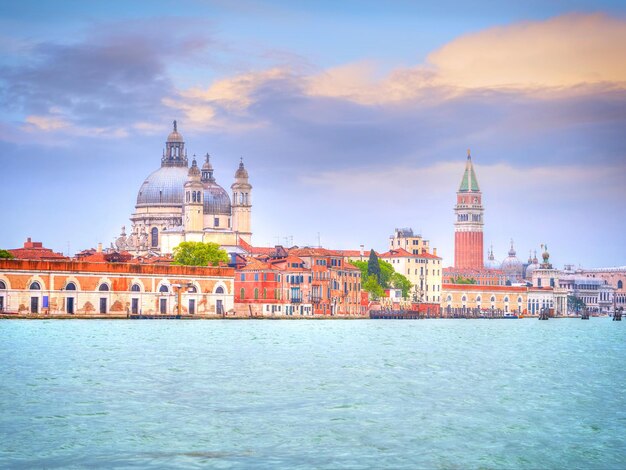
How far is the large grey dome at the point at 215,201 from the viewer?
404ft

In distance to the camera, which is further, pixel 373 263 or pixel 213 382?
pixel 373 263

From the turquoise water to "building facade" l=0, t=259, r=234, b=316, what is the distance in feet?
109

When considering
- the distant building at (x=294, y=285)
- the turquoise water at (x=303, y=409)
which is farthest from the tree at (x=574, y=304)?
the turquoise water at (x=303, y=409)

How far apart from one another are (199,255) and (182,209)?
26.5m

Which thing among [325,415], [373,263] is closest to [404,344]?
[325,415]

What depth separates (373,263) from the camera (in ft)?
392

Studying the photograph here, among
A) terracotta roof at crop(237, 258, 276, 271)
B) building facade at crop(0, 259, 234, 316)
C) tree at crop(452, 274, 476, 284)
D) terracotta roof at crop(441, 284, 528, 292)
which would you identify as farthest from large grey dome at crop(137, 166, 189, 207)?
tree at crop(452, 274, 476, 284)

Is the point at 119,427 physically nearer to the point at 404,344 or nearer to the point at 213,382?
the point at 213,382

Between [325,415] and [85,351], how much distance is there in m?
21.3

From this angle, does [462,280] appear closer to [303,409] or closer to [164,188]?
[164,188]

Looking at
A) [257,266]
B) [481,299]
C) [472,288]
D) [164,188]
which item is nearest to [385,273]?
[472,288]

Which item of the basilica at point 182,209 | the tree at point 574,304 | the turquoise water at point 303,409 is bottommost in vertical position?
the turquoise water at point 303,409

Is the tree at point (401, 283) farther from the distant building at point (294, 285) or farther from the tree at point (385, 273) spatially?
the distant building at point (294, 285)

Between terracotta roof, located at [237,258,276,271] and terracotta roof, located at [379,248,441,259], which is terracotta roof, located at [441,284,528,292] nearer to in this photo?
terracotta roof, located at [379,248,441,259]
